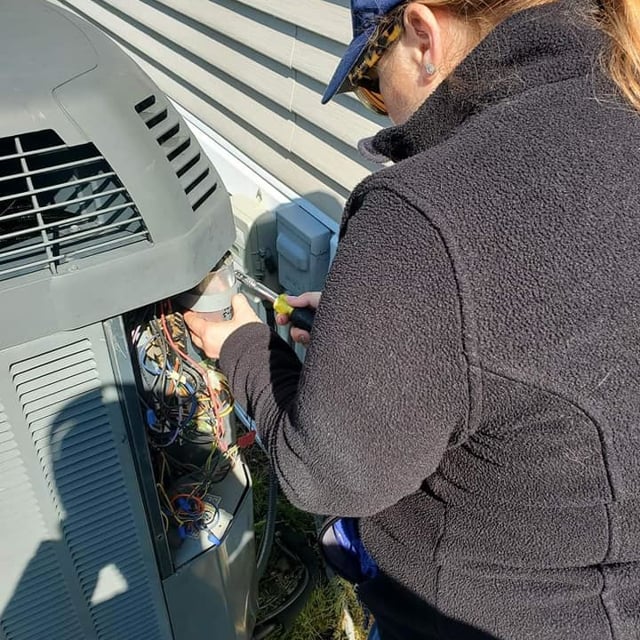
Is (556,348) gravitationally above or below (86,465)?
above

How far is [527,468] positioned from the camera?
101cm

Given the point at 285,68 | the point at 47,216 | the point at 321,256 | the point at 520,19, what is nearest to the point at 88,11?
the point at 285,68

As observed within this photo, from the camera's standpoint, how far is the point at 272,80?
3176mm

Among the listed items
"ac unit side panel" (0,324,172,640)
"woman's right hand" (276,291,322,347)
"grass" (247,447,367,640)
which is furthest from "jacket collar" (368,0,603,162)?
"grass" (247,447,367,640)

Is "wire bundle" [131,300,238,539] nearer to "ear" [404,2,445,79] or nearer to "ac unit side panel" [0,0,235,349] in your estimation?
"ac unit side panel" [0,0,235,349]

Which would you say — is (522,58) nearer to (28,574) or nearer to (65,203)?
(65,203)

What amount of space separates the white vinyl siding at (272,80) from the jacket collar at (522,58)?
1.63m

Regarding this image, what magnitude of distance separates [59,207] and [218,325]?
0.42m

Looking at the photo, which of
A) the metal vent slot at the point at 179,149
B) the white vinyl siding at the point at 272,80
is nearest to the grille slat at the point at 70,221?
the metal vent slot at the point at 179,149

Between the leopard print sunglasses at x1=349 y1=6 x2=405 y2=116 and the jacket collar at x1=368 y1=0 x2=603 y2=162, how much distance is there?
0.17 metres

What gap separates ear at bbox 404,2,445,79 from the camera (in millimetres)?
1044

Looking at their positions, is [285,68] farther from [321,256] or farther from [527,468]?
[527,468]

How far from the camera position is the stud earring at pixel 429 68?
1.09 meters

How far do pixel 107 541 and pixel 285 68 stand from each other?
219 centimetres
